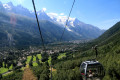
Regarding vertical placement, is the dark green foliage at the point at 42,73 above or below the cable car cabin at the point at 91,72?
below

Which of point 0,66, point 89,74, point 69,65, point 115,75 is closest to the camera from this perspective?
point 89,74

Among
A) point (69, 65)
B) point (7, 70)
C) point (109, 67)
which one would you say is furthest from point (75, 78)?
point (7, 70)

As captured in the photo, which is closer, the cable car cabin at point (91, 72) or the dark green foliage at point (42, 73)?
the cable car cabin at point (91, 72)

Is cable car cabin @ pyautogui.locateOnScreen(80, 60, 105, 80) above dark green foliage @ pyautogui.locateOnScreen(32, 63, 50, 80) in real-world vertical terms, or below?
above

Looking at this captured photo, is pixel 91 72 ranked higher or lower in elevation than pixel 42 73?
higher

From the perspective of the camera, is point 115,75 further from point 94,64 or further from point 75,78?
point 94,64

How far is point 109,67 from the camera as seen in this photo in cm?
8481

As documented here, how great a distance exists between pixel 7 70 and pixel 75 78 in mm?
125029

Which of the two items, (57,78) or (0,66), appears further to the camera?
(0,66)

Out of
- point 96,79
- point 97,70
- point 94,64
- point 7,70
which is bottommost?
point 7,70

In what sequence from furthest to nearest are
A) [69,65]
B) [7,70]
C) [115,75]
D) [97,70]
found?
[7,70] < [69,65] < [115,75] < [97,70]

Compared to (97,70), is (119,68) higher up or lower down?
lower down

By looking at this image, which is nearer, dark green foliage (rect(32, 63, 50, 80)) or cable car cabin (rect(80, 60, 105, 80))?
cable car cabin (rect(80, 60, 105, 80))

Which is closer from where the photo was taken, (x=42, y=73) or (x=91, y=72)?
(x=91, y=72)
